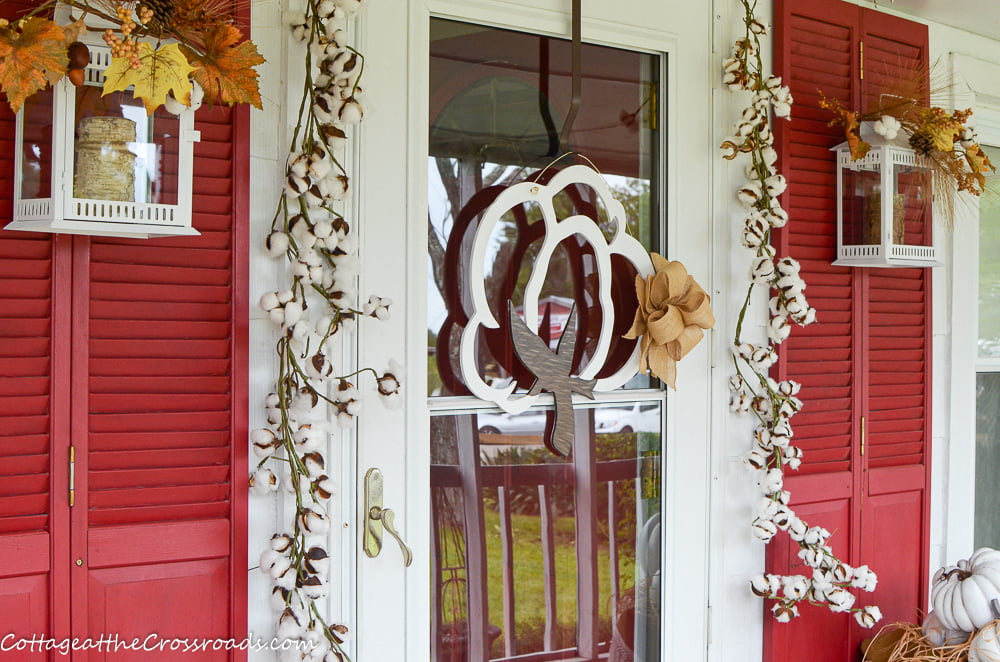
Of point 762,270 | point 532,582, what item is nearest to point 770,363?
point 762,270

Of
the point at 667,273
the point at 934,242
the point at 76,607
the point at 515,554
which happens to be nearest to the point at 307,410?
the point at 76,607

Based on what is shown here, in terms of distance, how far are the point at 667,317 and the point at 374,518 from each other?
2.30ft

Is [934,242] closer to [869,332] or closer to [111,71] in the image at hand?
[869,332]

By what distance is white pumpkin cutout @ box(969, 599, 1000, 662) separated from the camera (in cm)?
187

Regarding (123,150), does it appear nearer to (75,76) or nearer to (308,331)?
(75,76)

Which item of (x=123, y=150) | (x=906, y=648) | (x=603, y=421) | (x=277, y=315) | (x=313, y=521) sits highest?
(x=123, y=150)

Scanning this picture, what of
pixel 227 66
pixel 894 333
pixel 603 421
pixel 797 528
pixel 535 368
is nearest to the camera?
pixel 227 66

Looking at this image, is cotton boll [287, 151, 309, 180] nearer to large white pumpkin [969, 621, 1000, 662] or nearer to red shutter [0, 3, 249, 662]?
red shutter [0, 3, 249, 662]

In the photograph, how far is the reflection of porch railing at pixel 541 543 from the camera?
1.74 metres

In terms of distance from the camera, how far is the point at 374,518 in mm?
1629

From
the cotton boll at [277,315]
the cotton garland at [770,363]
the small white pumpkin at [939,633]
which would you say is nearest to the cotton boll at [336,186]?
the cotton boll at [277,315]

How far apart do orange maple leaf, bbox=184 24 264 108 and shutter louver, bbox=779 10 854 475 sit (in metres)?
1.31

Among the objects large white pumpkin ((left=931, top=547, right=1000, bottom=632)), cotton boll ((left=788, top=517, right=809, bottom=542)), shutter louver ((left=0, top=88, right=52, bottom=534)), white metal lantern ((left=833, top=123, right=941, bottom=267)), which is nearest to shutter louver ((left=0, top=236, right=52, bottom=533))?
shutter louver ((left=0, top=88, right=52, bottom=534))

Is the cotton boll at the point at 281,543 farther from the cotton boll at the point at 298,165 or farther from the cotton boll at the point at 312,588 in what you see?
the cotton boll at the point at 298,165
